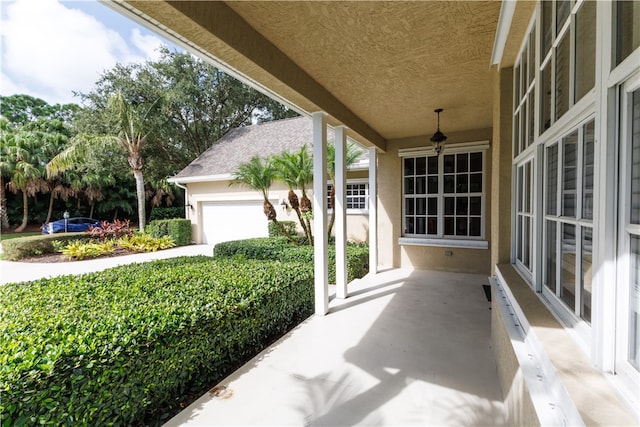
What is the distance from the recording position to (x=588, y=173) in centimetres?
141

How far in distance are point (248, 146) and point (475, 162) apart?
10.2 m

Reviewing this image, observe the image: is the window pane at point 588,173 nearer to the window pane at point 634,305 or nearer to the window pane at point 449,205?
the window pane at point 634,305

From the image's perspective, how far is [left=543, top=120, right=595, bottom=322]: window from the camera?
56.1 inches

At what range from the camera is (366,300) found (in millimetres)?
5281

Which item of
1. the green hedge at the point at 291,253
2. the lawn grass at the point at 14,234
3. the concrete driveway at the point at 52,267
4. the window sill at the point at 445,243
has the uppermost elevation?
the window sill at the point at 445,243

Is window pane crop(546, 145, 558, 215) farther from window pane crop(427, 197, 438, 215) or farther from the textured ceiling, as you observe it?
window pane crop(427, 197, 438, 215)

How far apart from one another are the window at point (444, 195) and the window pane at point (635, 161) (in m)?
6.51

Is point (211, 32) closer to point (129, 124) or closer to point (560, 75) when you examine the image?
point (560, 75)

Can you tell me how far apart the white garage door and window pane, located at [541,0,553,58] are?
1082cm

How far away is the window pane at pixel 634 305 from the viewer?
3.36 ft

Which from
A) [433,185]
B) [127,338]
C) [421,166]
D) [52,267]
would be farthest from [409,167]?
[52,267]

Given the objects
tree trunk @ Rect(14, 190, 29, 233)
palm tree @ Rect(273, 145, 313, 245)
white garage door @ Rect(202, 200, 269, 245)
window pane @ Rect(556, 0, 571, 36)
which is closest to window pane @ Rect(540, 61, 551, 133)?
window pane @ Rect(556, 0, 571, 36)

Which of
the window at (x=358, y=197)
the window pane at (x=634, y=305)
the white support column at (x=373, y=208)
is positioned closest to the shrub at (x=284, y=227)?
the window at (x=358, y=197)

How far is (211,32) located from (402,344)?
12.7 ft
